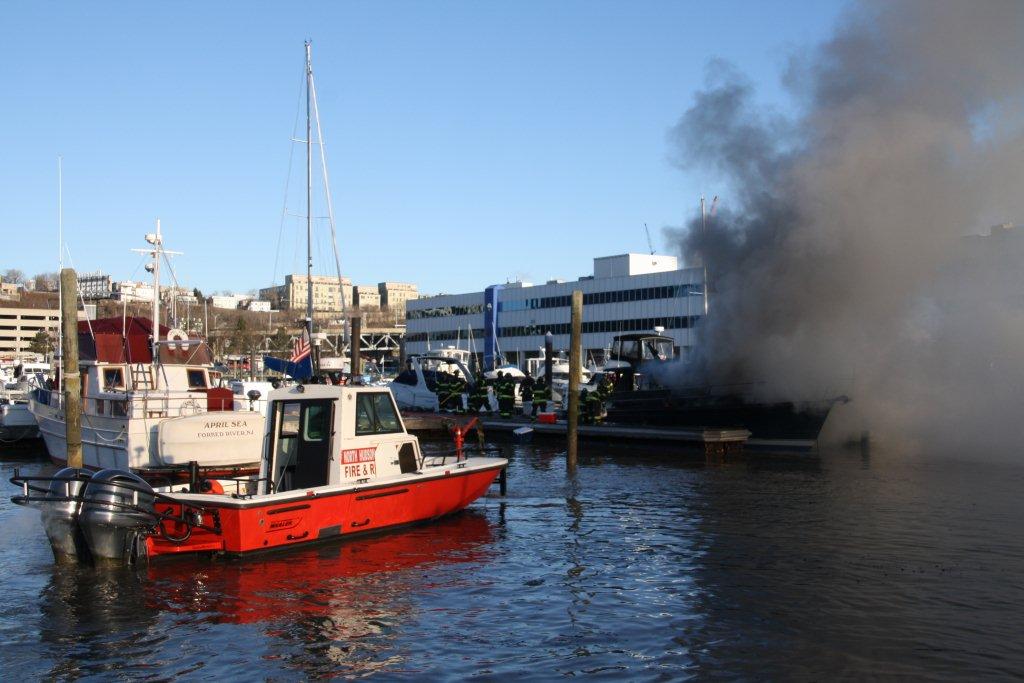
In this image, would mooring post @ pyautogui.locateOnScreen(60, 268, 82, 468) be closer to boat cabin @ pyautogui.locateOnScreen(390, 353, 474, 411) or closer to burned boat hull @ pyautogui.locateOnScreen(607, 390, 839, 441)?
burned boat hull @ pyautogui.locateOnScreen(607, 390, 839, 441)

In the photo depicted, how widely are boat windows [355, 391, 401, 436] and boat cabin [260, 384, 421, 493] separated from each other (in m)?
0.02

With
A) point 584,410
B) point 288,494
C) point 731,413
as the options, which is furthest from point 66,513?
point 584,410

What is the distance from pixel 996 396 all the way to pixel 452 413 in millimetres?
24917

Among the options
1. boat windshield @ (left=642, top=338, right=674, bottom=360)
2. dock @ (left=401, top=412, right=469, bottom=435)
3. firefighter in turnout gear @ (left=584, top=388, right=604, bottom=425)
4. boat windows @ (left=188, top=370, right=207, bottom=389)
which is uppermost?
boat windshield @ (left=642, top=338, right=674, bottom=360)

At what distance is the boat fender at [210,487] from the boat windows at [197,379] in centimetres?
1229

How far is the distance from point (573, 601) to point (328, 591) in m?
3.64

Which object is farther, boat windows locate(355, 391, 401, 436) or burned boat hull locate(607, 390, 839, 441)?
burned boat hull locate(607, 390, 839, 441)

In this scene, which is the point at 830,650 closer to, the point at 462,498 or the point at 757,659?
the point at 757,659

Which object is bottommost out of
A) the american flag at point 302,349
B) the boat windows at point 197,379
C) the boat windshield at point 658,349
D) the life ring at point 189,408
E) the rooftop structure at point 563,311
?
the life ring at point 189,408

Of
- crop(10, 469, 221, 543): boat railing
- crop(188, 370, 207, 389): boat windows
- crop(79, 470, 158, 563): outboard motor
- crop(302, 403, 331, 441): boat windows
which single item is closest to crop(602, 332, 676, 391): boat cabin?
crop(188, 370, 207, 389): boat windows

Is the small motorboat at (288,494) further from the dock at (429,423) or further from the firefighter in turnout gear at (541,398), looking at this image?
the firefighter in turnout gear at (541,398)

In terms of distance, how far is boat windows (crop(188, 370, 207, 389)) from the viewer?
27250mm

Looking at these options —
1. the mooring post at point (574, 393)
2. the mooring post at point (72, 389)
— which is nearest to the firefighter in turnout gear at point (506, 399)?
the mooring post at point (574, 393)

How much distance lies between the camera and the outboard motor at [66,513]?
1331cm
